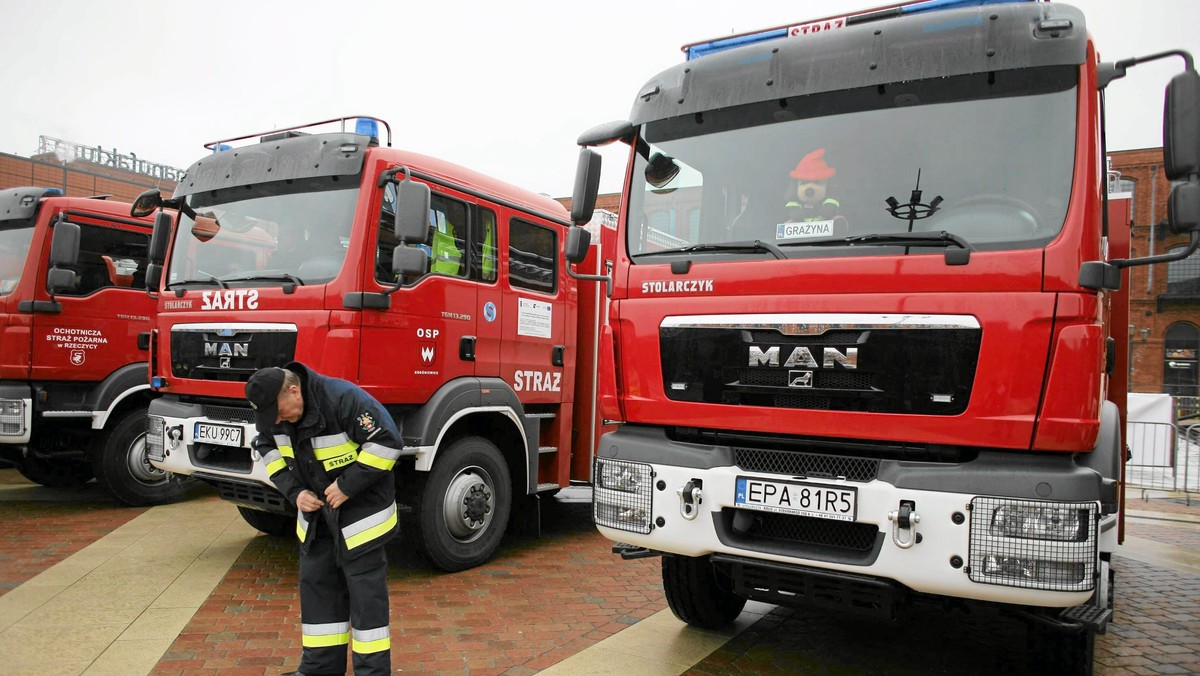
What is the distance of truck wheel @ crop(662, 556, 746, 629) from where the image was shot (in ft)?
14.1

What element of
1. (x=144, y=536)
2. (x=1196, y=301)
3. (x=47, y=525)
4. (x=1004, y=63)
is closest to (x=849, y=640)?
(x=1004, y=63)

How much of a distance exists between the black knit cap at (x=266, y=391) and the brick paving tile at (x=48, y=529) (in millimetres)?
3007

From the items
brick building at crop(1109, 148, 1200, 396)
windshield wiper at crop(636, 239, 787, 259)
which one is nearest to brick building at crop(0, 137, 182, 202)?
windshield wiper at crop(636, 239, 787, 259)

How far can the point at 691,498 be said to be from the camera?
11.3ft

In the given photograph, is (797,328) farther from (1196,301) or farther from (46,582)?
(1196,301)

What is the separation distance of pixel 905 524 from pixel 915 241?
1084mm

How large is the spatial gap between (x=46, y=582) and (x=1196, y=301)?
39.4 meters

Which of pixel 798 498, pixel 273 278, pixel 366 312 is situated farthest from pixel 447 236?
pixel 798 498

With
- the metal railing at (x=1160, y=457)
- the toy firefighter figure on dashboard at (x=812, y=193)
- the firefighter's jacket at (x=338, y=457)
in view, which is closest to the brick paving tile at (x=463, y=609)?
the firefighter's jacket at (x=338, y=457)

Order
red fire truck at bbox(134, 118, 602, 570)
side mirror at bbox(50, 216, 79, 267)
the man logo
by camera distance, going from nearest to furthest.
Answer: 1. the man logo
2. red fire truck at bbox(134, 118, 602, 570)
3. side mirror at bbox(50, 216, 79, 267)

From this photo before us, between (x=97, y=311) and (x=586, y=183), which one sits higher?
(x=586, y=183)

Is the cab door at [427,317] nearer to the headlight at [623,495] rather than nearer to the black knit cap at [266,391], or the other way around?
the black knit cap at [266,391]

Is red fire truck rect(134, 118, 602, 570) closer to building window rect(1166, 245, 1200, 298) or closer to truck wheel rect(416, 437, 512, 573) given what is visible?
truck wheel rect(416, 437, 512, 573)

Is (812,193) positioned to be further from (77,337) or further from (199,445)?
(77,337)
